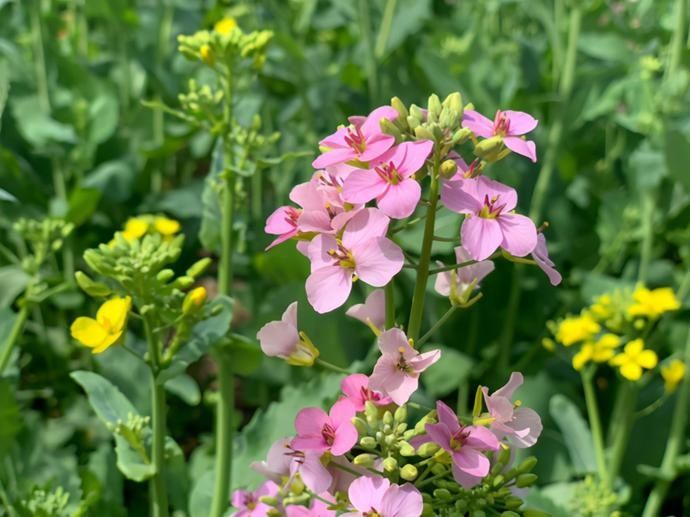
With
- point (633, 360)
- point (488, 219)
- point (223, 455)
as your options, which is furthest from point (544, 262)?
point (633, 360)

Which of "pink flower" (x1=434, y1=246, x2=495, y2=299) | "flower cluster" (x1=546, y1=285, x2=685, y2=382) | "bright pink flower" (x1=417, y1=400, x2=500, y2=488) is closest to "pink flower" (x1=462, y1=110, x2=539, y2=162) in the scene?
"pink flower" (x1=434, y1=246, x2=495, y2=299)

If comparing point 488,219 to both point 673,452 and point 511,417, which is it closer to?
point 511,417

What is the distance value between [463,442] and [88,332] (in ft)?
1.26

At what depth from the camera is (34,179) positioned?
Result: 196 centimetres

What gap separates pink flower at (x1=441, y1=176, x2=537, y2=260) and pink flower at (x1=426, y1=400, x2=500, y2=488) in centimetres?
13

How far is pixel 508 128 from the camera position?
2.45ft

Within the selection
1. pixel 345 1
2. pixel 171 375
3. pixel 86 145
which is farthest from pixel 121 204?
pixel 171 375

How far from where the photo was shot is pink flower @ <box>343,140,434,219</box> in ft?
2.18

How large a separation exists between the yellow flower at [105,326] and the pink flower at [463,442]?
333mm

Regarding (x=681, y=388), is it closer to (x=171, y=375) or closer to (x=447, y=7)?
(x=171, y=375)

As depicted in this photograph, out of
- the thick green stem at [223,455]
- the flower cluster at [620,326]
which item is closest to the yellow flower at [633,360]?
the flower cluster at [620,326]

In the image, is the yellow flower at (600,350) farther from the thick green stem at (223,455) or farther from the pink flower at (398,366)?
the pink flower at (398,366)

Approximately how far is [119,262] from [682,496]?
1206 millimetres

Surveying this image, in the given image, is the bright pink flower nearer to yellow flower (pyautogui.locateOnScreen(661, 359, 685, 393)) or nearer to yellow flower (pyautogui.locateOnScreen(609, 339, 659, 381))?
yellow flower (pyautogui.locateOnScreen(609, 339, 659, 381))
